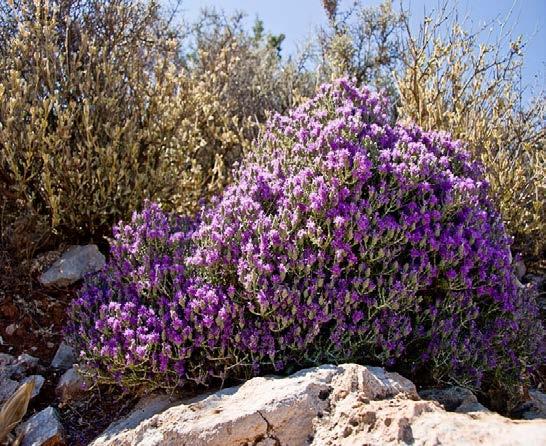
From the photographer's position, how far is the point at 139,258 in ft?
11.4

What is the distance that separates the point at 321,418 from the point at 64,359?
6.45 ft

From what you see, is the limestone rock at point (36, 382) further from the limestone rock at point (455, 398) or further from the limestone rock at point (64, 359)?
the limestone rock at point (455, 398)

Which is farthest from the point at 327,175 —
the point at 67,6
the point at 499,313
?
the point at 67,6

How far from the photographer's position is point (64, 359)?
3.88 metres

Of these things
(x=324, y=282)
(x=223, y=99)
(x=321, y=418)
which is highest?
(x=223, y=99)

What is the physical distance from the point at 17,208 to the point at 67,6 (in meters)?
1.72

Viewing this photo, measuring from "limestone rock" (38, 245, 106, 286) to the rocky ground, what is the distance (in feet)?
1.36

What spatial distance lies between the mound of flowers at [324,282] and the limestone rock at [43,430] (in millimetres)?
350

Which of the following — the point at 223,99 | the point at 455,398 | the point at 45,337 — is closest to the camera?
the point at 455,398

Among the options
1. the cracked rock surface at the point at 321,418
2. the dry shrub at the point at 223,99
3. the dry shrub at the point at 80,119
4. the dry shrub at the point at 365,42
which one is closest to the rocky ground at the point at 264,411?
the cracked rock surface at the point at 321,418

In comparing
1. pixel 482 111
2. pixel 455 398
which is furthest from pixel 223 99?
pixel 455 398

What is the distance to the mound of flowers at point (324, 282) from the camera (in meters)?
3.04

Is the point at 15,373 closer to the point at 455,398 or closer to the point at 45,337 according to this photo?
the point at 45,337

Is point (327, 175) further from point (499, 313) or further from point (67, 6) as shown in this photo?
point (67, 6)
